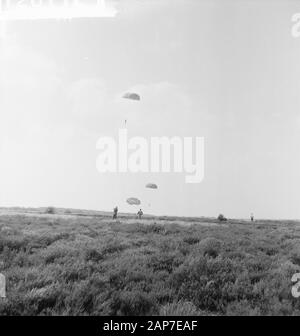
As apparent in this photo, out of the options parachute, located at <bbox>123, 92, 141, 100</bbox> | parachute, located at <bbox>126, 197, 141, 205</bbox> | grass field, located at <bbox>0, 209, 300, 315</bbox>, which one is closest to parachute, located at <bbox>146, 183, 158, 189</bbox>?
parachute, located at <bbox>126, 197, 141, 205</bbox>

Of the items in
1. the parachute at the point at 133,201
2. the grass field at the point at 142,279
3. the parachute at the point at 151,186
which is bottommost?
the grass field at the point at 142,279

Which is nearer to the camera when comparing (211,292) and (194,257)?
(211,292)

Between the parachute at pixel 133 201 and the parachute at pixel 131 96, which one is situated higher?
the parachute at pixel 131 96

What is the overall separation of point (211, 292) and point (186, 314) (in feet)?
4.73

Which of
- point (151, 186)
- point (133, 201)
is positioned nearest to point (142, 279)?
point (151, 186)

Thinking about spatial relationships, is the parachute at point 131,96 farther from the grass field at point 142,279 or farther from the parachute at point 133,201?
the parachute at point 133,201

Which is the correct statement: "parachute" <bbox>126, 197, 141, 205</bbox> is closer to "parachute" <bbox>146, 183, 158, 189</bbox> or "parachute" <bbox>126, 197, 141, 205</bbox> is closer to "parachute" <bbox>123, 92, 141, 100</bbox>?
"parachute" <bbox>146, 183, 158, 189</bbox>

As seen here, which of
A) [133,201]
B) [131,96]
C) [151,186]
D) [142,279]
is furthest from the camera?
[133,201]

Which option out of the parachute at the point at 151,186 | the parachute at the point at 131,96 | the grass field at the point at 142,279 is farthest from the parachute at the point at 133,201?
the grass field at the point at 142,279

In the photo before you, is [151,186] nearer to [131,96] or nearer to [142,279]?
[131,96]
